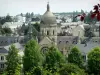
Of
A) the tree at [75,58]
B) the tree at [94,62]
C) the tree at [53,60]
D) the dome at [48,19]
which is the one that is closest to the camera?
the tree at [94,62]

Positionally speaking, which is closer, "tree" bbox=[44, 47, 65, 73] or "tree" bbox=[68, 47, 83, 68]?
"tree" bbox=[44, 47, 65, 73]

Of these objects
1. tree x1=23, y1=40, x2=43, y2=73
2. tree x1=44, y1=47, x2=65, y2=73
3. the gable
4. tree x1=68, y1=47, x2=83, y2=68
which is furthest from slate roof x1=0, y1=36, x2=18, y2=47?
tree x1=68, y1=47, x2=83, y2=68

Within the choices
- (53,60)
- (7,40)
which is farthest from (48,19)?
(53,60)

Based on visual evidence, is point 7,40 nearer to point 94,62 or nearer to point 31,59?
point 31,59

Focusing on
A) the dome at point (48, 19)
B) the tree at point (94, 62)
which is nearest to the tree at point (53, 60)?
the tree at point (94, 62)

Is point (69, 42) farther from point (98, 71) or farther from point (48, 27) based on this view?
point (98, 71)

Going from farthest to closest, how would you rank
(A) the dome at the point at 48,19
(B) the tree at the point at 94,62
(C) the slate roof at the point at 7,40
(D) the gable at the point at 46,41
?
1. (C) the slate roof at the point at 7,40
2. (A) the dome at the point at 48,19
3. (D) the gable at the point at 46,41
4. (B) the tree at the point at 94,62

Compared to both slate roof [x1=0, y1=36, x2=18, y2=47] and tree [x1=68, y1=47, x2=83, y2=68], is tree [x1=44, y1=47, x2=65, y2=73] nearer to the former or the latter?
tree [x1=68, y1=47, x2=83, y2=68]

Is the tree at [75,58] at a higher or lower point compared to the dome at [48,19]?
lower

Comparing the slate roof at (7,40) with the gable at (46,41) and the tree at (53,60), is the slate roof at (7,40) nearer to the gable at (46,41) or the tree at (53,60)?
the gable at (46,41)

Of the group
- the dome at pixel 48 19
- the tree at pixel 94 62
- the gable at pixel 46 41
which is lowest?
the tree at pixel 94 62

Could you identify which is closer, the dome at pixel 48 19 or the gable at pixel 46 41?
the gable at pixel 46 41

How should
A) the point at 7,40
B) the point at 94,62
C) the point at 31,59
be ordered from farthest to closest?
the point at 7,40 → the point at 31,59 → the point at 94,62
